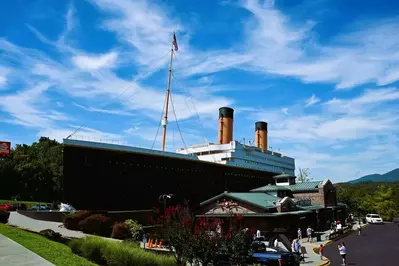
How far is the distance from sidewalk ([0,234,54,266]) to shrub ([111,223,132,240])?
1144cm

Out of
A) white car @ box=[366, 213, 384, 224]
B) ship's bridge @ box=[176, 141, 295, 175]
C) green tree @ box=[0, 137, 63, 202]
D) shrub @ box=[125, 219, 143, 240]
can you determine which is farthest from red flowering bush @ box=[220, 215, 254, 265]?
green tree @ box=[0, 137, 63, 202]

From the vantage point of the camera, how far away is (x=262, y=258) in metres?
19.1

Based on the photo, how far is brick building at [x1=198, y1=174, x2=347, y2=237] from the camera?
3728 cm

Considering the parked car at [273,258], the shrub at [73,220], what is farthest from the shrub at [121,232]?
the parked car at [273,258]

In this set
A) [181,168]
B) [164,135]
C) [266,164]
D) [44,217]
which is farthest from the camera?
[266,164]

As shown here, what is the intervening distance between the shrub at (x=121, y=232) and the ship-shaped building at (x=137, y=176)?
8.11 m

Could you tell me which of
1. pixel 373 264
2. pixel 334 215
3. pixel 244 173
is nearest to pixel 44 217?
pixel 373 264

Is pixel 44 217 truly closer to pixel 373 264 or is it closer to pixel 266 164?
pixel 373 264

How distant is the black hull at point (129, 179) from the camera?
32.6 meters

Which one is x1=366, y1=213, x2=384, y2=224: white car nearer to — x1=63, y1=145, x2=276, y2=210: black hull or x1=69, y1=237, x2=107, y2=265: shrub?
x1=63, y1=145, x2=276, y2=210: black hull

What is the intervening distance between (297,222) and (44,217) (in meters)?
26.8

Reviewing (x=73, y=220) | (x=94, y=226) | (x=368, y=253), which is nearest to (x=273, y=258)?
(x=368, y=253)

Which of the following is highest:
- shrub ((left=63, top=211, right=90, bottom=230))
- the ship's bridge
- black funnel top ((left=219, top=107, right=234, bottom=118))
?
black funnel top ((left=219, top=107, right=234, bottom=118))

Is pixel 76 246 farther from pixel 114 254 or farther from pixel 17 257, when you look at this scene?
pixel 17 257
